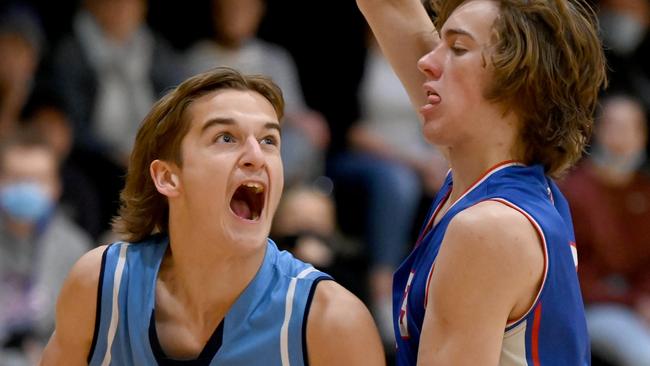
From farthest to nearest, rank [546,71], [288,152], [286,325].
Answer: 1. [288,152]
2. [286,325]
3. [546,71]

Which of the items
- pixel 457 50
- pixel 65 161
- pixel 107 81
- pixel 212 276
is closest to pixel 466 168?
pixel 457 50

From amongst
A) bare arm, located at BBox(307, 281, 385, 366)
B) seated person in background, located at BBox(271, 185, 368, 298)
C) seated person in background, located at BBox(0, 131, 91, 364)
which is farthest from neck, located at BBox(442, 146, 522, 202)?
seated person in background, located at BBox(0, 131, 91, 364)

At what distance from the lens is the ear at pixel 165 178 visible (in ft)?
10.4

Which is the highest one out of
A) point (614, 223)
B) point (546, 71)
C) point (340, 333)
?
point (546, 71)

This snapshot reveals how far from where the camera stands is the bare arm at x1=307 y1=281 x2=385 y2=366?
2990 mm

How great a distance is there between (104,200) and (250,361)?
11.3 feet

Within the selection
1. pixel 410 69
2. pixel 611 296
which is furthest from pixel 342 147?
pixel 410 69

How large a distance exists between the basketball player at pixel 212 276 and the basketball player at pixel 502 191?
24 cm

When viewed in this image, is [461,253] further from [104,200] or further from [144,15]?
[144,15]

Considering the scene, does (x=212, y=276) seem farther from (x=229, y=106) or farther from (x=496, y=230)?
(x=496, y=230)

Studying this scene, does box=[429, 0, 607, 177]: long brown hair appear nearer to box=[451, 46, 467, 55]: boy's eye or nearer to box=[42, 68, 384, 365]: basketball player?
box=[451, 46, 467, 55]: boy's eye

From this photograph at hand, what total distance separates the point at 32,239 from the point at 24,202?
20 centimetres

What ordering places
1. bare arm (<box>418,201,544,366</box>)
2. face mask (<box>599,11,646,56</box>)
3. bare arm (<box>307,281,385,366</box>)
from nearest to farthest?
bare arm (<box>418,201,544,366</box>), bare arm (<box>307,281,385,366</box>), face mask (<box>599,11,646,56</box>)

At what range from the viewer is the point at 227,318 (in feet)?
10.2
